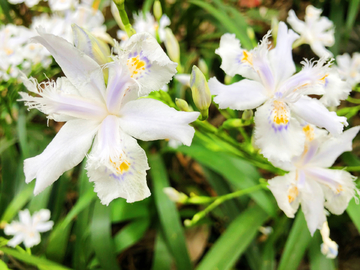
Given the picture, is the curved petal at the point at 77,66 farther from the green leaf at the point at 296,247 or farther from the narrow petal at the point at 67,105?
the green leaf at the point at 296,247

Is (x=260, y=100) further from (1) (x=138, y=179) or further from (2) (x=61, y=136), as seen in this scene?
(2) (x=61, y=136)

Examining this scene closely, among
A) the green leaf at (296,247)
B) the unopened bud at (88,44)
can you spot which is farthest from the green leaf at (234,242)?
the unopened bud at (88,44)

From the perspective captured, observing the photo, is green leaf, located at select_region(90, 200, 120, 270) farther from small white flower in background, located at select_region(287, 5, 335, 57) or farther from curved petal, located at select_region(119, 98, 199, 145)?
small white flower in background, located at select_region(287, 5, 335, 57)

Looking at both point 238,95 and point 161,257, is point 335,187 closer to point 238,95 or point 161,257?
point 238,95

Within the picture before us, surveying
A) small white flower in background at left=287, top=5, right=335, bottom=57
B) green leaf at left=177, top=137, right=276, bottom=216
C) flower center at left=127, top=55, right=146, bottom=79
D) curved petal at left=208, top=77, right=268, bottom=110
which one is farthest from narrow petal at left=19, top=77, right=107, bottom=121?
small white flower in background at left=287, top=5, right=335, bottom=57

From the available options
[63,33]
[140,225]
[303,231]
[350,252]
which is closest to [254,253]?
[303,231]

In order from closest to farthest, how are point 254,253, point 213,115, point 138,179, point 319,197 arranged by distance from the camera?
point 138,179
point 319,197
point 254,253
point 213,115
